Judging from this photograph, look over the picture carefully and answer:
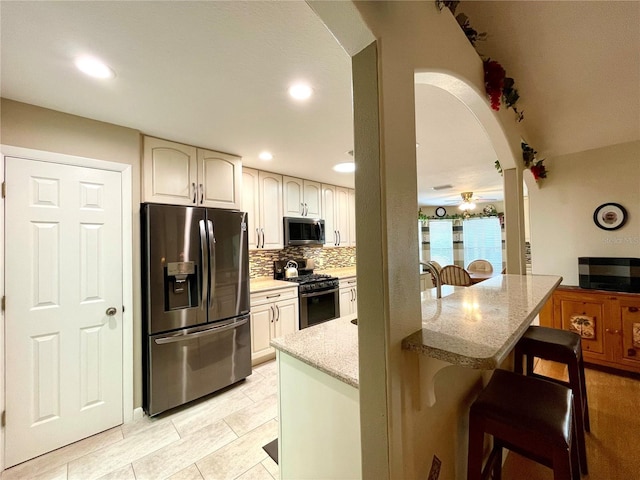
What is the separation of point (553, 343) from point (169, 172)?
302 cm

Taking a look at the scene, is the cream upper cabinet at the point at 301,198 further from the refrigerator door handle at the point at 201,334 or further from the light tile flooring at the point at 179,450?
the light tile flooring at the point at 179,450

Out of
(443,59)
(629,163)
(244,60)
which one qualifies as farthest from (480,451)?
(629,163)

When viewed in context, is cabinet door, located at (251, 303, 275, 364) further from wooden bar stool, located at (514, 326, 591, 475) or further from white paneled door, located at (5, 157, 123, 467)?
wooden bar stool, located at (514, 326, 591, 475)

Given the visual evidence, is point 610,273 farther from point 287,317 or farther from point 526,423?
point 287,317

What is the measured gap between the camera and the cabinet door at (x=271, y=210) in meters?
3.29

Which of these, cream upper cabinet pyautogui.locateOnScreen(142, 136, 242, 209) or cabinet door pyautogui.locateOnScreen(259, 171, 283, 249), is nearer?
cream upper cabinet pyautogui.locateOnScreen(142, 136, 242, 209)

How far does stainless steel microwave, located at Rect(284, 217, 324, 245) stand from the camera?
352cm

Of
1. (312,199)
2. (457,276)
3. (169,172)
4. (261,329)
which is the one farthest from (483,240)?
(169,172)

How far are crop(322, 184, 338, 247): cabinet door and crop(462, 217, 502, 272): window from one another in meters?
3.98

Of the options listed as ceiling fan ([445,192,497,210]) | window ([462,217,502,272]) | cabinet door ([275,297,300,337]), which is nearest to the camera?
cabinet door ([275,297,300,337])

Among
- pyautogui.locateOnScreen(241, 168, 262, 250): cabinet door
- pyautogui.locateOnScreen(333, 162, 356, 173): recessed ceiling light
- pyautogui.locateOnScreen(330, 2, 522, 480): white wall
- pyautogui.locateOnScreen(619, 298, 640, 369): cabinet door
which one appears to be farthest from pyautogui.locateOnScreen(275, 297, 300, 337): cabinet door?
pyautogui.locateOnScreen(619, 298, 640, 369): cabinet door

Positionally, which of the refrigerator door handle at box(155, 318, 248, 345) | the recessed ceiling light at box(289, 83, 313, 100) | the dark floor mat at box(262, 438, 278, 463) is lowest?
the dark floor mat at box(262, 438, 278, 463)

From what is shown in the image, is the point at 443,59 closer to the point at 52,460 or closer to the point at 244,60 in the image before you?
the point at 244,60

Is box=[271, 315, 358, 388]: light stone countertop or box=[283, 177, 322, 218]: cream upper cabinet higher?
box=[283, 177, 322, 218]: cream upper cabinet
